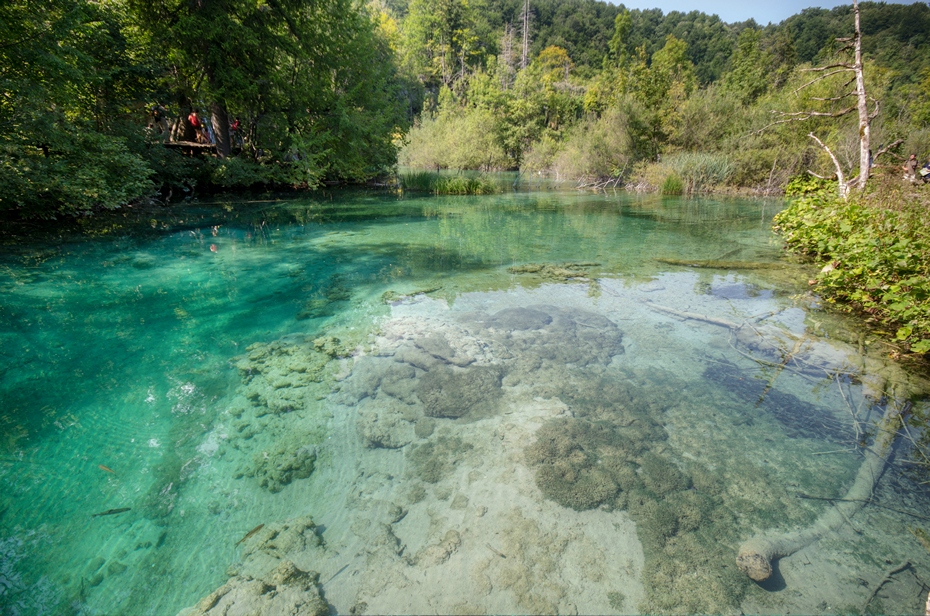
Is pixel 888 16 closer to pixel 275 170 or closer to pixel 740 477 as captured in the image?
pixel 275 170

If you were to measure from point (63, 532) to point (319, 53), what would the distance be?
16.7 m

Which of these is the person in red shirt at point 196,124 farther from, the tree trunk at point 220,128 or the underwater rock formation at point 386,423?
the underwater rock formation at point 386,423

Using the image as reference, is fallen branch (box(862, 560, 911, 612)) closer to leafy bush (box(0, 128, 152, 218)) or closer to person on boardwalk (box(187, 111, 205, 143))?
leafy bush (box(0, 128, 152, 218))

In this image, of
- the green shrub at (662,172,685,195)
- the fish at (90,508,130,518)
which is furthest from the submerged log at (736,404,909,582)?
the green shrub at (662,172,685,195)

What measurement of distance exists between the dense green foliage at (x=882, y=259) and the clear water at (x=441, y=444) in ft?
1.28

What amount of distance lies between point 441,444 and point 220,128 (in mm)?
15473

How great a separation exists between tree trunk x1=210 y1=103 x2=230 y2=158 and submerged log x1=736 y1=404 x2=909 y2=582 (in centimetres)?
1670

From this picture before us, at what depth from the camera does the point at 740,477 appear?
2.37m

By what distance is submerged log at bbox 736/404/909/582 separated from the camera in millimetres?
1829

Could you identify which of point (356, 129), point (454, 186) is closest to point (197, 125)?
point (356, 129)

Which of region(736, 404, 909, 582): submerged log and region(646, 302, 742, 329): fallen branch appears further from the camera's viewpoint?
region(646, 302, 742, 329): fallen branch

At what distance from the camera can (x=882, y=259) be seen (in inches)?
156

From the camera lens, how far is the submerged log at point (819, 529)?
1.83 metres

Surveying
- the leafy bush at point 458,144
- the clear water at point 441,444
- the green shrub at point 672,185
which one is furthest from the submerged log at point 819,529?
the leafy bush at point 458,144
